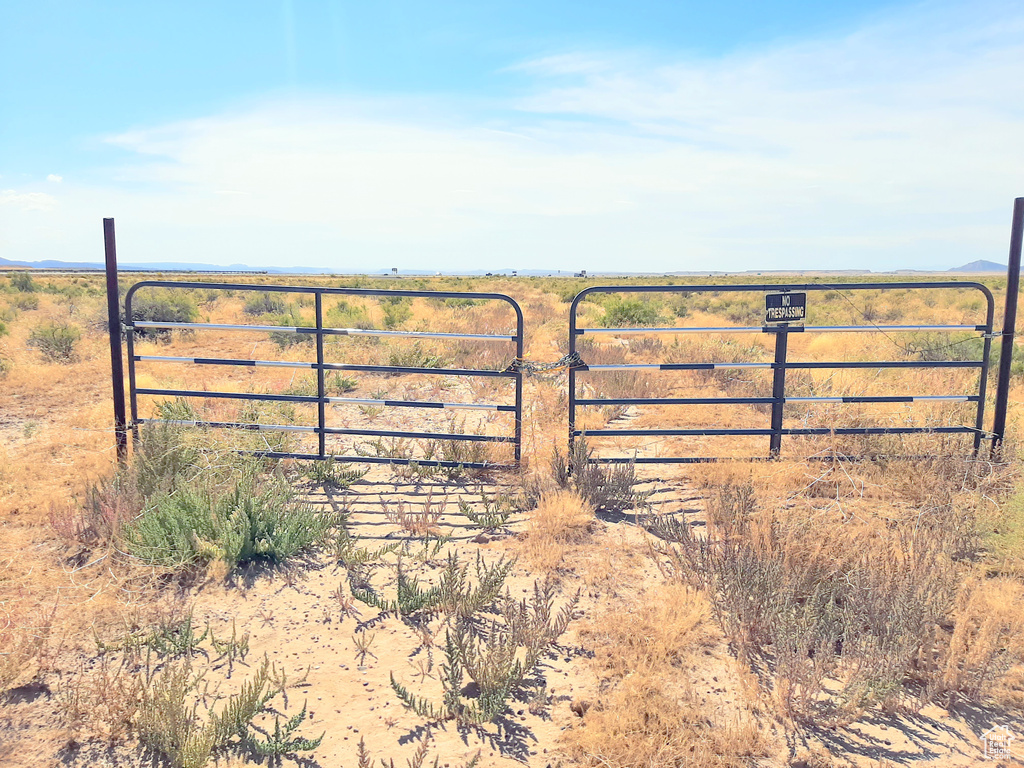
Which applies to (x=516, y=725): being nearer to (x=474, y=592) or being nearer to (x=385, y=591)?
(x=474, y=592)

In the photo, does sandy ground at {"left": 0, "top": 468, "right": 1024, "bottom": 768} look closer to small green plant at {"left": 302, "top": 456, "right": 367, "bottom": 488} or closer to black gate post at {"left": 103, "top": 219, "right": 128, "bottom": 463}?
small green plant at {"left": 302, "top": 456, "right": 367, "bottom": 488}

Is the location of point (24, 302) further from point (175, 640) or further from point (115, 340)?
point (175, 640)

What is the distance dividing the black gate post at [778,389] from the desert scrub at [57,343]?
12.9 m

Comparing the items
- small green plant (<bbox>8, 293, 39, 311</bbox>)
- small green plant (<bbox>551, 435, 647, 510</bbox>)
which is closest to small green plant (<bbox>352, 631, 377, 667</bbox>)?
small green plant (<bbox>551, 435, 647, 510</bbox>)

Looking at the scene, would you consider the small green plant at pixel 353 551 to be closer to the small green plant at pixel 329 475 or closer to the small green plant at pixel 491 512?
the small green plant at pixel 491 512

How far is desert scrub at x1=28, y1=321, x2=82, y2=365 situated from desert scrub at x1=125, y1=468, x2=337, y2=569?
1032cm

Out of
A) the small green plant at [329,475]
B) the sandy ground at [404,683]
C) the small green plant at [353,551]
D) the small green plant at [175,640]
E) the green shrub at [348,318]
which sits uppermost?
the green shrub at [348,318]

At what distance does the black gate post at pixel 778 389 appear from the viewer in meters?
6.25

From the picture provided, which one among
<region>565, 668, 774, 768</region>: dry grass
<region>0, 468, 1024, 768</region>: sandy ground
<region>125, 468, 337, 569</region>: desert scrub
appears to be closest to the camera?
<region>565, 668, 774, 768</region>: dry grass

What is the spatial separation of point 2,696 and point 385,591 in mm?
1951

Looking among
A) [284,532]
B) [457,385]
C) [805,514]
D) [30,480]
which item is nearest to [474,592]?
[284,532]

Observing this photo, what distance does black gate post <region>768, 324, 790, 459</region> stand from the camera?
6.25m

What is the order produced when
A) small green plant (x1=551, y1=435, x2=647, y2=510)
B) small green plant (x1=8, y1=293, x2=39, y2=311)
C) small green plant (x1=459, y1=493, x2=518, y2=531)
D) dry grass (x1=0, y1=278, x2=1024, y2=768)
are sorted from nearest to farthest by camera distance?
dry grass (x1=0, y1=278, x2=1024, y2=768)
small green plant (x1=459, y1=493, x2=518, y2=531)
small green plant (x1=551, y1=435, x2=647, y2=510)
small green plant (x1=8, y1=293, x2=39, y2=311)

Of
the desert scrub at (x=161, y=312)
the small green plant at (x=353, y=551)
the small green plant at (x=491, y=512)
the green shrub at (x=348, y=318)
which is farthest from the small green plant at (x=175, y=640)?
the desert scrub at (x=161, y=312)
